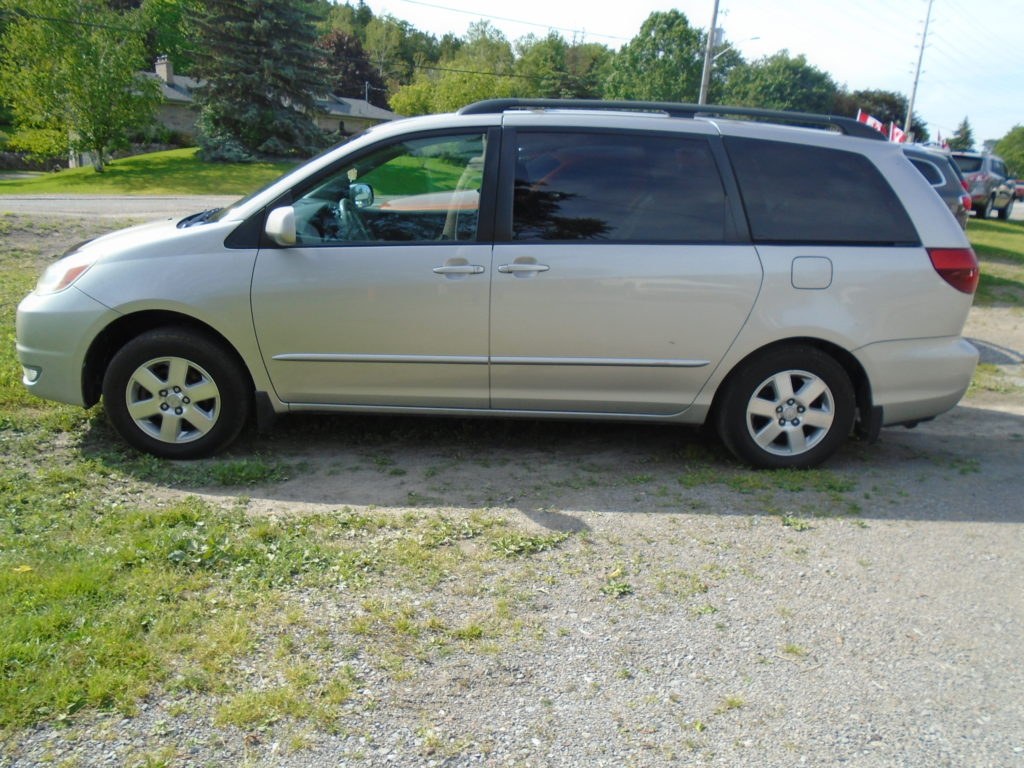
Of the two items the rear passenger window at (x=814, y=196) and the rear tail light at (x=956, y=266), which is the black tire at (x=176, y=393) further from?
the rear tail light at (x=956, y=266)

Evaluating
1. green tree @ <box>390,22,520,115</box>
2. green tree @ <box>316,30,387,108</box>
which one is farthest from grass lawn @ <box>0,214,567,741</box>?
green tree @ <box>316,30,387,108</box>

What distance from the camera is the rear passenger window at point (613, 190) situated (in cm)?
461

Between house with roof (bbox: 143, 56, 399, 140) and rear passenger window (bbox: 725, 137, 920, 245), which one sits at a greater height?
house with roof (bbox: 143, 56, 399, 140)

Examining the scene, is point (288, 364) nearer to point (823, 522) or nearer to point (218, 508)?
A: point (218, 508)

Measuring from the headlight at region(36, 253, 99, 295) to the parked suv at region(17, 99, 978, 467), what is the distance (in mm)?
17

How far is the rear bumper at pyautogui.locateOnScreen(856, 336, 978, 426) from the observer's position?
4699mm

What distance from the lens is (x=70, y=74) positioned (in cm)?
3186

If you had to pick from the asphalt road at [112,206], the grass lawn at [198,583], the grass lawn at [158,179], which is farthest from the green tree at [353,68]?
the grass lawn at [198,583]

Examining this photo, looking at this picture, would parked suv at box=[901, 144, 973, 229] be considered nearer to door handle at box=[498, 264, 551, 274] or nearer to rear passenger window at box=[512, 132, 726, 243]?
rear passenger window at box=[512, 132, 726, 243]

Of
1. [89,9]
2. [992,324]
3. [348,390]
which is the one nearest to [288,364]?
[348,390]

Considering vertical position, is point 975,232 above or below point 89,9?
below

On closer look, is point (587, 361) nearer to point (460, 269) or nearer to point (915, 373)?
point (460, 269)

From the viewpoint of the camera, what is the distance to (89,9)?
33438mm

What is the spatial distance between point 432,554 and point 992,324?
932 cm
